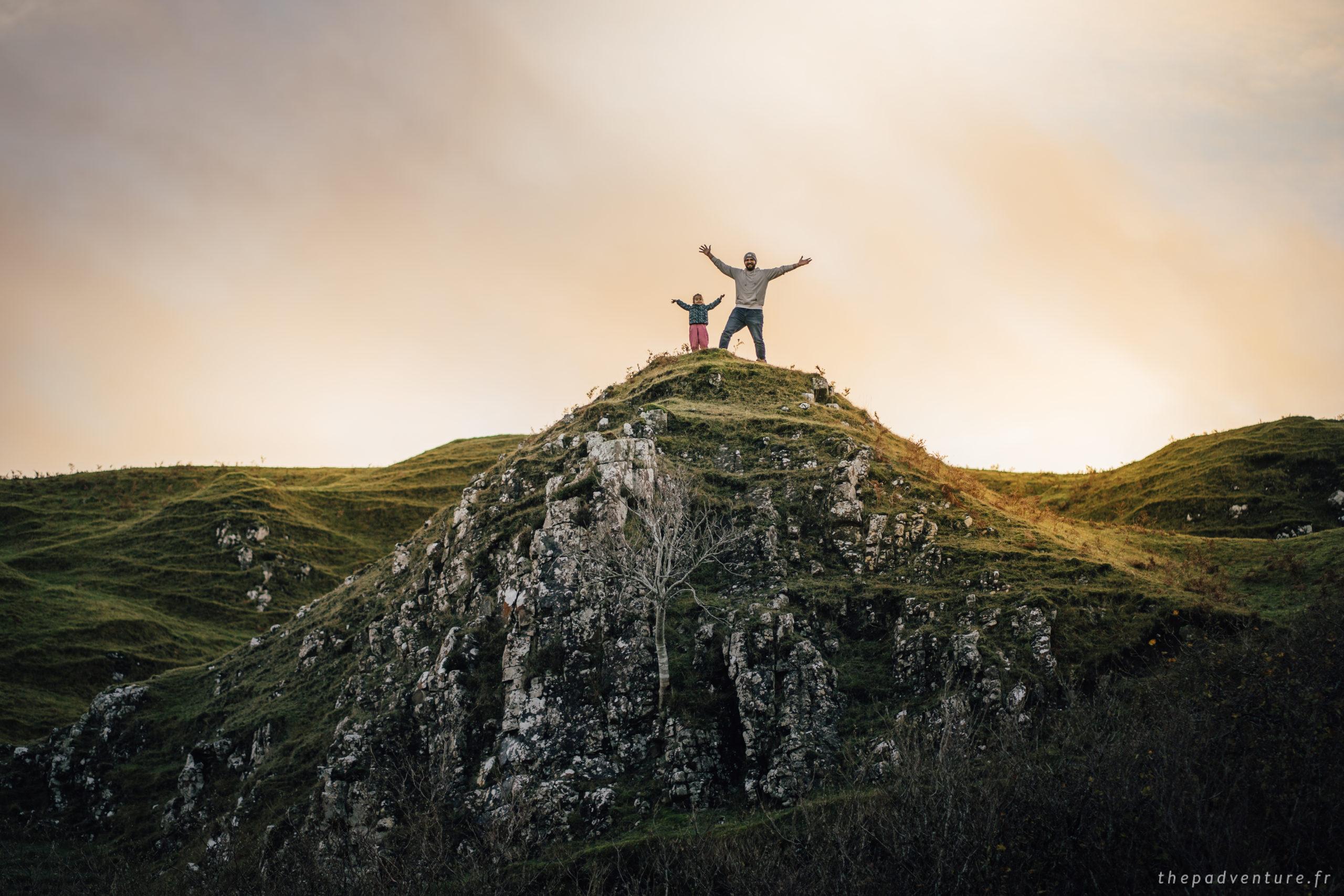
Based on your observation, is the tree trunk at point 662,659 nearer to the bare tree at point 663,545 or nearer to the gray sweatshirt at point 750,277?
the bare tree at point 663,545

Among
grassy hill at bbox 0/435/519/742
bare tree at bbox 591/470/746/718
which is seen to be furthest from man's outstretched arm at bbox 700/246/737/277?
grassy hill at bbox 0/435/519/742

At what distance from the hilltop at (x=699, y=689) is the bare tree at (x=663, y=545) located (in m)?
0.65

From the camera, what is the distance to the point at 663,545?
2641 cm

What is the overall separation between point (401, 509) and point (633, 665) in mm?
56984

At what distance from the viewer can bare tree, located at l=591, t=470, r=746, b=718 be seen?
2581 centimetres

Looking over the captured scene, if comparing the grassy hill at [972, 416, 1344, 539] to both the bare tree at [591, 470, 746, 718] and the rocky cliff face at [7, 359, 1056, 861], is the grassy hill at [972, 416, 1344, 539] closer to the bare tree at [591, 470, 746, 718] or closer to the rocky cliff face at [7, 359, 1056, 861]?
the rocky cliff face at [7, 359, 1056, 861]

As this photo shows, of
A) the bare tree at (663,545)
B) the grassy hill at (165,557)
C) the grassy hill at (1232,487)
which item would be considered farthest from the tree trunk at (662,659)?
the grassy hill at (165,557)

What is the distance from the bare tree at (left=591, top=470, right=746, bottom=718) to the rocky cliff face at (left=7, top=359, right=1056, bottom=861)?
62cm

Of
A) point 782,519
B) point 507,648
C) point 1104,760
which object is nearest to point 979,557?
point 782,519

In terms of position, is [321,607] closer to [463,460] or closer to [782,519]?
[782,519]

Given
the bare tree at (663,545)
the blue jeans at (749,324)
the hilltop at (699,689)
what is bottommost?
the hilltop at (699,689)

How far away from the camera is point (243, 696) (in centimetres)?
3581

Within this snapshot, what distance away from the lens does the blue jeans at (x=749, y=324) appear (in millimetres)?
41344

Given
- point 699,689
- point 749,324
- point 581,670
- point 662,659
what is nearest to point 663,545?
point 662,659
